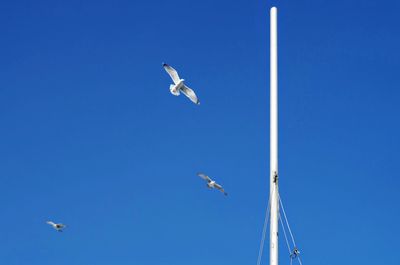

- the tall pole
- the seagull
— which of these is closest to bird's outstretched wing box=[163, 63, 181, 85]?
the seagull

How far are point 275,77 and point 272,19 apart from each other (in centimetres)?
245

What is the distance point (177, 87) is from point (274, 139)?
6579 millimetres

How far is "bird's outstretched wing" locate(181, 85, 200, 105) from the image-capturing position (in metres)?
34.3

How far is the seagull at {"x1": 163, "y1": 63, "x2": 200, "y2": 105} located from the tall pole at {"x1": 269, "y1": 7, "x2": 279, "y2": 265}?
4407mm

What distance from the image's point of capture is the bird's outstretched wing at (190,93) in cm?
3425

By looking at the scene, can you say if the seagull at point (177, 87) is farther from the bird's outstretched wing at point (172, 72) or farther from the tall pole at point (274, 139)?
the tall pole at point (274, 139)

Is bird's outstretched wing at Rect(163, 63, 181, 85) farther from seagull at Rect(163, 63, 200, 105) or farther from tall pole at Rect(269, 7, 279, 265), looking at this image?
tall pole at Rect(269, 7, 279, 265)

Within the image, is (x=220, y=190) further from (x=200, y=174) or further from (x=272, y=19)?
(x=272, y=19)

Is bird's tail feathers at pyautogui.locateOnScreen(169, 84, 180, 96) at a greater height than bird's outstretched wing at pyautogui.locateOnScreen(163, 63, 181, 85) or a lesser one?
lesser

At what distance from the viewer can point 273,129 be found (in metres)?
30.0

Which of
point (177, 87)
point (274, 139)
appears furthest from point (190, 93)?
point (274, 139)

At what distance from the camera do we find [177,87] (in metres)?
34.7

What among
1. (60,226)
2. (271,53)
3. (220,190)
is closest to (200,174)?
(220,190)

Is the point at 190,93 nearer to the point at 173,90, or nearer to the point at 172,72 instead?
the point at 173,90
